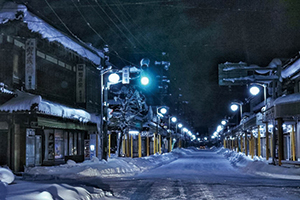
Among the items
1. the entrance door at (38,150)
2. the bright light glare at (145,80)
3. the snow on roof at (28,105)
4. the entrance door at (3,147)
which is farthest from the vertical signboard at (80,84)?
the entrance door at (3,147)

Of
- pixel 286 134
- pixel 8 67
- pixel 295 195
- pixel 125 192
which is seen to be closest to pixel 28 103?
pixel 8 67

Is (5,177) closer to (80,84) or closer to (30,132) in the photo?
(30,132)

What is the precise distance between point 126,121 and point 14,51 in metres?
17.5

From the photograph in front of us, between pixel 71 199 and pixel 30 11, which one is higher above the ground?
pixel 30 11

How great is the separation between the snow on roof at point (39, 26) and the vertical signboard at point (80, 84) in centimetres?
149

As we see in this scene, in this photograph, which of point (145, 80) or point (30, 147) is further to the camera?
point (145, 80)

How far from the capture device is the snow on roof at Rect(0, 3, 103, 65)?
2360cm

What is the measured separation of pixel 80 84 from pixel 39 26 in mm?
8147

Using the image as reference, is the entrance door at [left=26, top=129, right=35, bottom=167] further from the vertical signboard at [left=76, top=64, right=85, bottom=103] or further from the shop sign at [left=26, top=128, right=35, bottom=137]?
the vertical signboard at [left=76, top=64, right=85, bottom=103]

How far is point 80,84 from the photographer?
33.0 meters

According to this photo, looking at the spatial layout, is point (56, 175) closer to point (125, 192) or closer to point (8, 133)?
point (8, 133)

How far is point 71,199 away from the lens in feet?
36.0

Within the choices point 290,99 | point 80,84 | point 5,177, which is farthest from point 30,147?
point 290,99

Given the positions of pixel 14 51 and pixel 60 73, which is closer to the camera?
pixel 14 51
